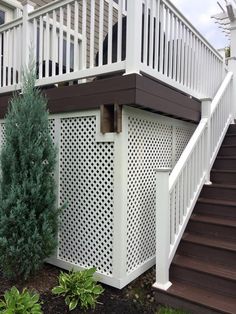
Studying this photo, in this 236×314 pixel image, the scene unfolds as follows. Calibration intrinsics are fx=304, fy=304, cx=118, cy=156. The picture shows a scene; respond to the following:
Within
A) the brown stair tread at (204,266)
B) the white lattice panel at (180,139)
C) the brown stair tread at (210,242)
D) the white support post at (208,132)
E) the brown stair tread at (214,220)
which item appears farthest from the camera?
the white lattice panel at (180,139)

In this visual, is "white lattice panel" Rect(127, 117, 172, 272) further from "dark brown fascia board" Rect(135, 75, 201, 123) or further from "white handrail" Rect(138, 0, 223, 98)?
"white handrail" Rect(138, 0, 223, 98)

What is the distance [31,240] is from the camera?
116 inches

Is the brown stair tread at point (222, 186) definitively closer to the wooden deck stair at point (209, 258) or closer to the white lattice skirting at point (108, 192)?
the wooden deck stair at point (209, 258)

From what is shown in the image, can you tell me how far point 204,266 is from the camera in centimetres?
298

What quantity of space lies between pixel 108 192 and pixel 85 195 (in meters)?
0.32

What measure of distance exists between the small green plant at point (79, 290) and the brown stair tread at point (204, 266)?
84cm

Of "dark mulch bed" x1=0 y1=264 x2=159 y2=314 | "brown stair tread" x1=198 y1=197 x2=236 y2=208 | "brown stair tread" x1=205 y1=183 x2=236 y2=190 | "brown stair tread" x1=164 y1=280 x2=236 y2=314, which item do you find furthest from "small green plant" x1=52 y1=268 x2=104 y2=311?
"brown stair tread" x1=205 y1=183 x2=236 y2=190

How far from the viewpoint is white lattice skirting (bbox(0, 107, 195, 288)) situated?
3010 mm

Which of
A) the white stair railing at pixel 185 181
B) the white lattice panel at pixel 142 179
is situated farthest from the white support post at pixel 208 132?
the white lattice panel at pixel 142 179

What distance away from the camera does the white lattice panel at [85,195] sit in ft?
10.2

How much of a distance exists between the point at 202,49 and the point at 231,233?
2.79m

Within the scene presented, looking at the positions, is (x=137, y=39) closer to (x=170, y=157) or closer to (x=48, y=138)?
(x=48, y=138)

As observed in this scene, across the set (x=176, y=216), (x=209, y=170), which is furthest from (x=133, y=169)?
(x=209, y=170)

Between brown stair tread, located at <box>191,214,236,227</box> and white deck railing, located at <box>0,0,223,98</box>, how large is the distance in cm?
159
